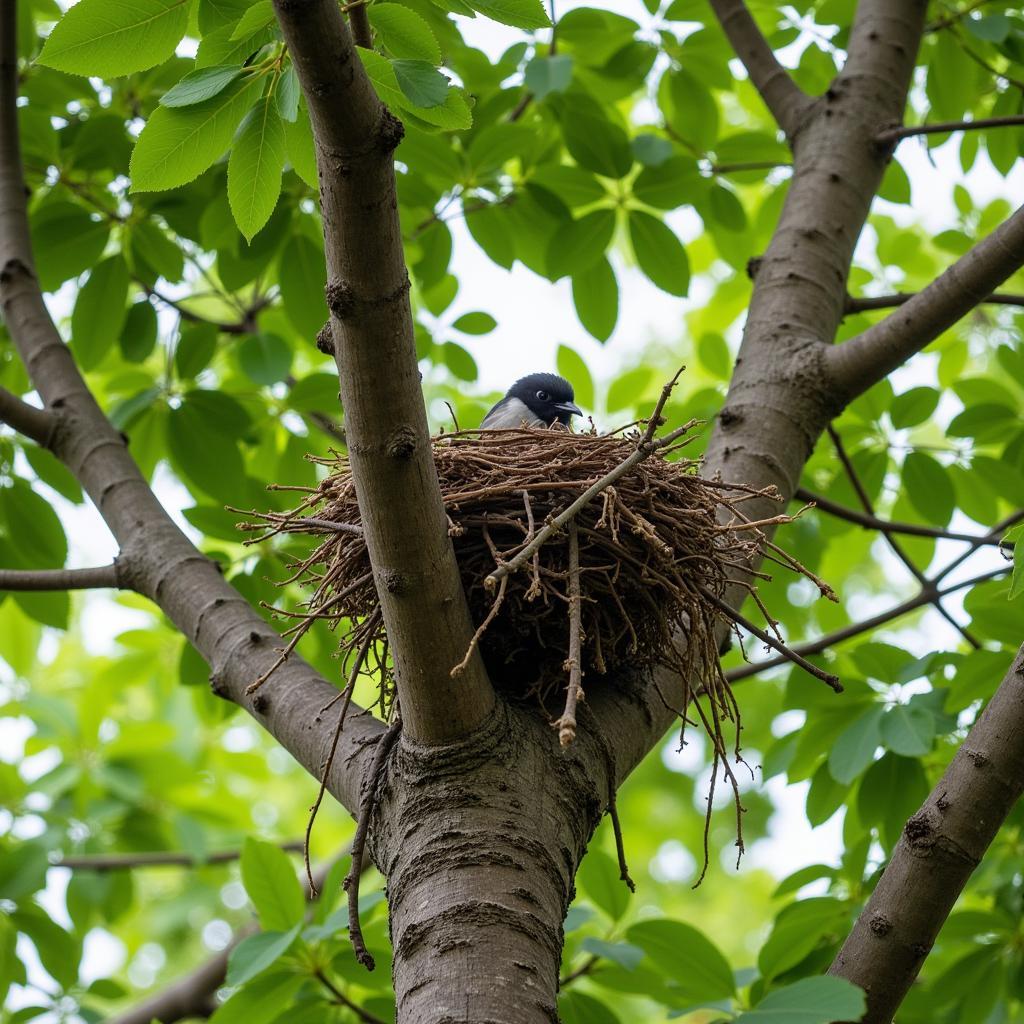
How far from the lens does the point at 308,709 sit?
249 cm

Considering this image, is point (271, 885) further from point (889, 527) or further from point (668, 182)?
point (668, 182)

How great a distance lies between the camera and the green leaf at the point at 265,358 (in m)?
3.74

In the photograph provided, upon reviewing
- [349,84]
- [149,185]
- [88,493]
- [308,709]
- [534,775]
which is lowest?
[534,775]

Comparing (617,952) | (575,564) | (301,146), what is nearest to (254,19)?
(301,146)

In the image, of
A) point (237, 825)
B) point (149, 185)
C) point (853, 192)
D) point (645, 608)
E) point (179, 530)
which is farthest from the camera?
point (237, 825)

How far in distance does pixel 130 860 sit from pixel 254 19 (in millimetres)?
3828

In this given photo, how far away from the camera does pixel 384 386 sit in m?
1.89

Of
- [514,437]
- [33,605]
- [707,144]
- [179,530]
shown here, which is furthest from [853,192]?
[33,605]

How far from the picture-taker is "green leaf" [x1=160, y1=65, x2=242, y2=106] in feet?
6.24

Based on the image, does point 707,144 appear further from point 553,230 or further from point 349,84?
point 349,84

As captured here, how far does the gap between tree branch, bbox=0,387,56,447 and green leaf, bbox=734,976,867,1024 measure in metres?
2.32

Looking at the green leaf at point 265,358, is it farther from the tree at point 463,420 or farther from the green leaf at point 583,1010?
the green leaf at point 583,1010

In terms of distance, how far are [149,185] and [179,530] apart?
1.14m

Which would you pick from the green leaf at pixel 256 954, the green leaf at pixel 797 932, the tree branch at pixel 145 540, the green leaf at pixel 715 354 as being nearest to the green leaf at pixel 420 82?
the tree branch at pixel 145 540
